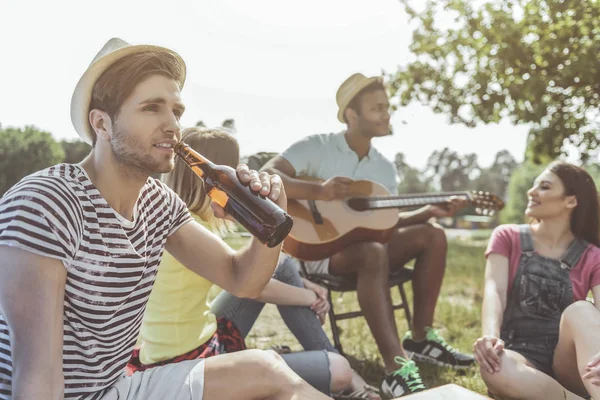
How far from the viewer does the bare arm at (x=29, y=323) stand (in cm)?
126

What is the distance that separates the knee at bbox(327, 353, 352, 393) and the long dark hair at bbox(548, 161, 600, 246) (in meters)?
1.61

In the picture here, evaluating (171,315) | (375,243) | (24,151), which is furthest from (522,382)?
(24,151)

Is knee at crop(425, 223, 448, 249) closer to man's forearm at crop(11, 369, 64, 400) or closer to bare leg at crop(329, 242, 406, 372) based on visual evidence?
bare leg at crop(329, 242, 406, 372)

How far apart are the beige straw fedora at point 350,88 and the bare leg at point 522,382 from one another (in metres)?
2.26

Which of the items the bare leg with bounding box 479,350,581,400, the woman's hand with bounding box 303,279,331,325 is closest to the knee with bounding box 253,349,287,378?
the woman's hand with bounding box 303,279,331,325

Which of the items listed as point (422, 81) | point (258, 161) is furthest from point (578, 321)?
point (422, 81)

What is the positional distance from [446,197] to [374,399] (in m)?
1.87

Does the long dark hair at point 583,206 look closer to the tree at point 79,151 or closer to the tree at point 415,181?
the tree at point 79,151

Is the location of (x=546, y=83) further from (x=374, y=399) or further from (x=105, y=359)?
(x=105, y=359)

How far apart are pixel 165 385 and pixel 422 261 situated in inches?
105

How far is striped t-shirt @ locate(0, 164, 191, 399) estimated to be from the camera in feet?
4.35

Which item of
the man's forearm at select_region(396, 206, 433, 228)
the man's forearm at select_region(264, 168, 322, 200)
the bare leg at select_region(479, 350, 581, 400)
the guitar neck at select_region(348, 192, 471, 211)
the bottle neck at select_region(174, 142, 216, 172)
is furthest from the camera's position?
the man's forearm at select_region(396, 206, 433, 228)

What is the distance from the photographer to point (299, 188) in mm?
3873

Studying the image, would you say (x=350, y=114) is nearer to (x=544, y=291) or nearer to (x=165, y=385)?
(x=544, y=291)
